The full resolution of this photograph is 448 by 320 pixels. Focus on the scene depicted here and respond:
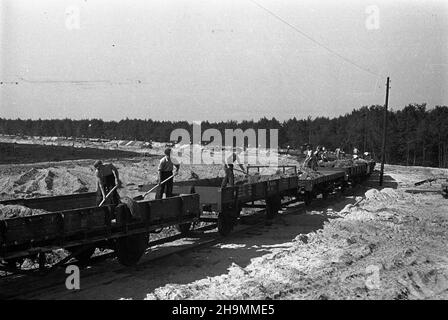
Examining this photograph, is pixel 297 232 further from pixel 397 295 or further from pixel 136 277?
pixel 397 295

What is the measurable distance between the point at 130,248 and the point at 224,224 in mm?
3394

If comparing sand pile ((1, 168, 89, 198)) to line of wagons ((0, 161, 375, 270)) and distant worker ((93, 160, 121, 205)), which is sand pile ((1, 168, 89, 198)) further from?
distant worker ((93, 160, 121, 205))

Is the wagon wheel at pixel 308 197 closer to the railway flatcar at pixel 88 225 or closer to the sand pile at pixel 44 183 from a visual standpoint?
the railway flatcar at pixel 88 225

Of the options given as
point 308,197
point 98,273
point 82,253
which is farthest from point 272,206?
point 82,253

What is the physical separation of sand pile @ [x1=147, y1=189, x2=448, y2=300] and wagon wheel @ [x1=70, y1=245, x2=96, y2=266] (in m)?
1.41

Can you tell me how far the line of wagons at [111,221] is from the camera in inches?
268

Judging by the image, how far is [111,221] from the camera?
27.7 feet

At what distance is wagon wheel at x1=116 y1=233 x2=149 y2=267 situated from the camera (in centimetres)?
884

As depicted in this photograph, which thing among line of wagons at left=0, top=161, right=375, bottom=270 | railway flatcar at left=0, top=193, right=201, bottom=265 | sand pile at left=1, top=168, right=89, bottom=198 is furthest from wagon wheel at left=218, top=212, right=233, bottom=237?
sand pile at left=1, top=168, right=89, bottom=198

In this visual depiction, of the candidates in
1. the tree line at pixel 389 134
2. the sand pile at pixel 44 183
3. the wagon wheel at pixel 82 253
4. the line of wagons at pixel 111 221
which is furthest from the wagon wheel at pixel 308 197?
the tree line at pixel 389 134

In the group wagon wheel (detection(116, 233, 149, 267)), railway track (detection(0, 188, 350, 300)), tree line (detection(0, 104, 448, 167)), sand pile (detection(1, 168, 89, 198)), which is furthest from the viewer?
tree line (detection(0, 104, 448, 167))

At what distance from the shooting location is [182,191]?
1198 centimetres

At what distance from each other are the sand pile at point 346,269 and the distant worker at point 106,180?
2.42 metres

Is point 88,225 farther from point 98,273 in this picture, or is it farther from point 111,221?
point 98,273
